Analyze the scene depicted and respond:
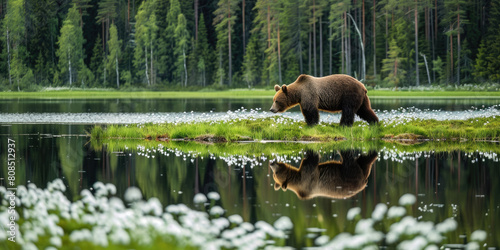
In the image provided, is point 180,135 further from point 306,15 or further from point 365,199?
point 306,15

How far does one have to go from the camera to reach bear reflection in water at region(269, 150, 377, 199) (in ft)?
39.0

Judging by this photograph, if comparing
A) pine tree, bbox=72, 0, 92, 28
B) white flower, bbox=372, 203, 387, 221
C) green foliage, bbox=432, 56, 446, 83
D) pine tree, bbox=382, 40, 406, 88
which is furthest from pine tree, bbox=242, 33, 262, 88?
white flower, bbox=372, 203, 387, 221

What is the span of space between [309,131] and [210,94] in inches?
2101

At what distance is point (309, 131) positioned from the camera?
2178cm

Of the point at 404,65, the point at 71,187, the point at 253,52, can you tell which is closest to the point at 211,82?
the point at 253,52

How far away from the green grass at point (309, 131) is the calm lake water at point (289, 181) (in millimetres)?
1392

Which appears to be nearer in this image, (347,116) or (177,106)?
(347,116)

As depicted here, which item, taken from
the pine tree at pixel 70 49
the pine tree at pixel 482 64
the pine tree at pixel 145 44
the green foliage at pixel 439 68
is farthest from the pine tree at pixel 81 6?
the pine tree at pixel 482 64

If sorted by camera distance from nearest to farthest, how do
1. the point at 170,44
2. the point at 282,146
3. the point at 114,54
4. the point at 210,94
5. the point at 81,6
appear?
1. the point at 282,146
2. the point at 210,94
3. the point at 114,54
4. the point at 170,44
5. the point at 81,6

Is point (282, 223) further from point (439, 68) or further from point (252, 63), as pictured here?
point (252, 63)

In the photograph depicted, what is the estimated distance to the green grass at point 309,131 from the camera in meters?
21.9

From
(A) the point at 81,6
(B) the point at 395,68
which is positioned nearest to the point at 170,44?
(A) the point at 81,6

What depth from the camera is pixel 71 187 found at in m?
12.4

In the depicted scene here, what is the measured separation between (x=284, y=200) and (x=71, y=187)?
373cm
